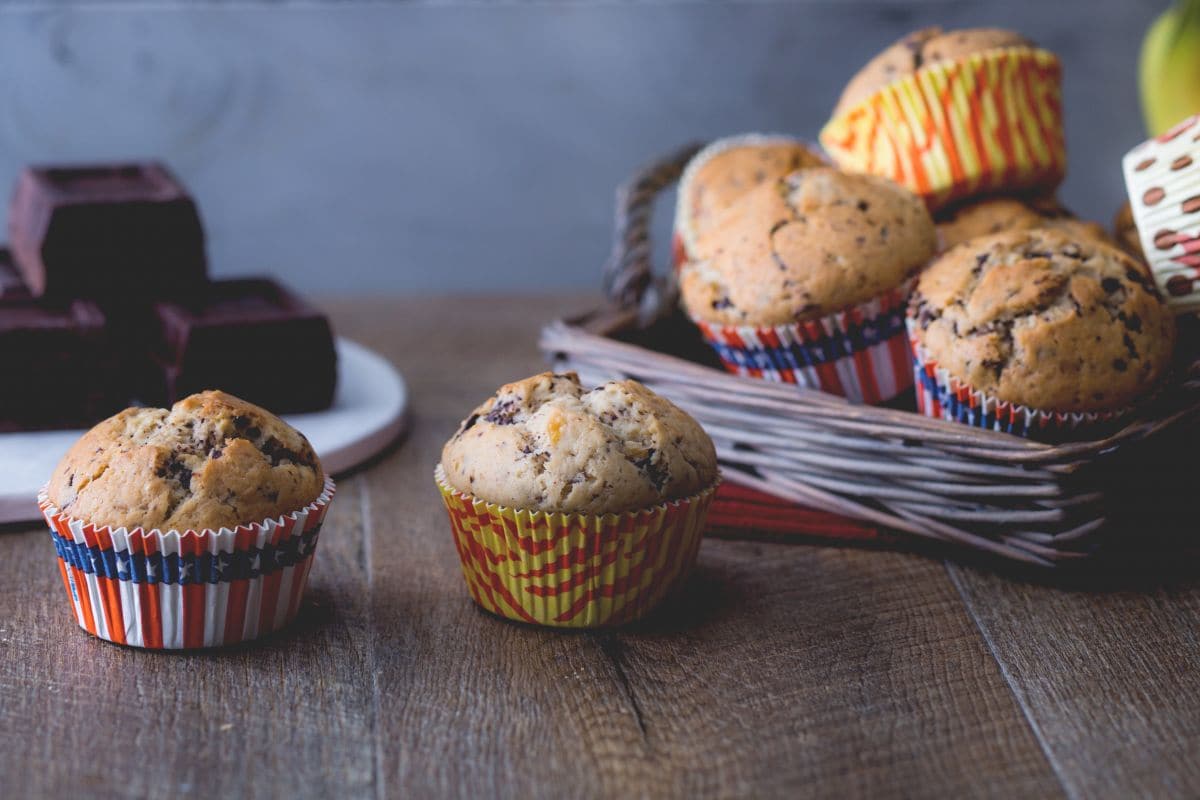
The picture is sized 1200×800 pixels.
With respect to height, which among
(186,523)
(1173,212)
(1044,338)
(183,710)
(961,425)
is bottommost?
(183,710)

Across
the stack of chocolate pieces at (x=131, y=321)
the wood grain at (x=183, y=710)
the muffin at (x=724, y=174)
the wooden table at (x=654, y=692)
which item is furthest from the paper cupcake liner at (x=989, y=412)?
the stack of chocolate pieces at (x=131, y=321)

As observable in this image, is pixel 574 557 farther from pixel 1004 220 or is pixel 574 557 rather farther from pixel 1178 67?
pixel 1178 67

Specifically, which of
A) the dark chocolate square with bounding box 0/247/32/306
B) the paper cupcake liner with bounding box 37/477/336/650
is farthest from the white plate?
the paper cupcake liner with bounding box 37/477/336/650

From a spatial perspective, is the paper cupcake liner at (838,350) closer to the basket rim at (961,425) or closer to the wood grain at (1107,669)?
the basket rim at (961,425)

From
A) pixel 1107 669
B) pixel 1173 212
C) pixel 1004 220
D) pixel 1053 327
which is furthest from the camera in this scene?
pixel 1004 220

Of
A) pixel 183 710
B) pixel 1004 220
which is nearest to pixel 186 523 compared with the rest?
pixel 183 710

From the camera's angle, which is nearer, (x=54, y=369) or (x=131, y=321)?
(x=54, y=369)

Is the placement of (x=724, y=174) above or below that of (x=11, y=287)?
above

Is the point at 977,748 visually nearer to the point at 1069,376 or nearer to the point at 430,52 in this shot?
the point at 1069,376

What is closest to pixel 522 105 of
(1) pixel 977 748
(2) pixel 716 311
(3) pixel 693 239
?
(3) pixel 693 239

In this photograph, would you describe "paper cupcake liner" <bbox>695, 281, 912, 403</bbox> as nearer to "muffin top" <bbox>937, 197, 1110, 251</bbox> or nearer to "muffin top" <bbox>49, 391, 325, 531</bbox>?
"muffin top" <bbox>937, 197, 1110, 251</bbox>
